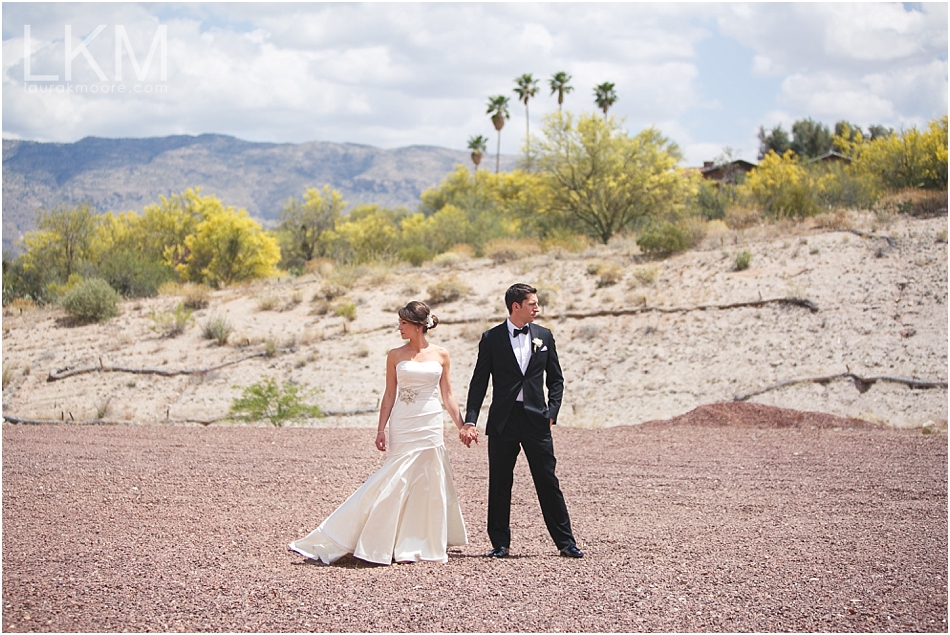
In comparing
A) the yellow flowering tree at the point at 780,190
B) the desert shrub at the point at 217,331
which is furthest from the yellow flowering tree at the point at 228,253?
the yellow flowering tree at the point at 780,190

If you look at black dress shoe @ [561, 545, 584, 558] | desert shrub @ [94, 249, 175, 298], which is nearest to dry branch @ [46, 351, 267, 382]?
desert shrub @ [94, 249, 175, 298]

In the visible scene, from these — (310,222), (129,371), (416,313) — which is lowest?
(129,371)

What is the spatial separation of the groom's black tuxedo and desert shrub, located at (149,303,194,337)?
1856cm

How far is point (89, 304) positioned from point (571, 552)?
72.1 ft

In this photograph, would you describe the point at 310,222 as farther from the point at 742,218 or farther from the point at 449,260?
the point at 742,218

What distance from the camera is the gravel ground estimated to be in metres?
4.80

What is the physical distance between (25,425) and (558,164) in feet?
71.1

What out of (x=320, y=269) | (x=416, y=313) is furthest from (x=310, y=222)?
(x=416, y=313)

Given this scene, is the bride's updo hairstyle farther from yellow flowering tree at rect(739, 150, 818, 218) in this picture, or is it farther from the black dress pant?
yellow flowering tree at rect(739, 150, 818, 218)

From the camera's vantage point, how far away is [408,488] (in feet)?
20.5

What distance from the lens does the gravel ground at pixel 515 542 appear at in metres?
4.80

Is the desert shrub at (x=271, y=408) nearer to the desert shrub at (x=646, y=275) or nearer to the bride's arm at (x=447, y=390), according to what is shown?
the bride's arm at (x=447, y=390)

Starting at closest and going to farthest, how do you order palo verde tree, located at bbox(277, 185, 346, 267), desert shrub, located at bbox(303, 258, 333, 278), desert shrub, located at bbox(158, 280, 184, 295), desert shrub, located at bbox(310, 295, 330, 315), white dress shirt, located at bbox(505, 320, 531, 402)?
white dress shirt, located at bbox(505, 320, 531, 402)
desert shrub, located at bbox(310, 295, 330, 315)
desert shrub, located at bbox(158, 280, 184, 295)
desert shrub, located at bbox(303, 258, 333, 278)
palo verde tree, located at bbox(277, 185, 346, 267)

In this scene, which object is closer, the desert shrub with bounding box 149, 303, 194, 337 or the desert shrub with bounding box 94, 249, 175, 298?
the desert shrub with bounding box 149, 303, 194, 337
